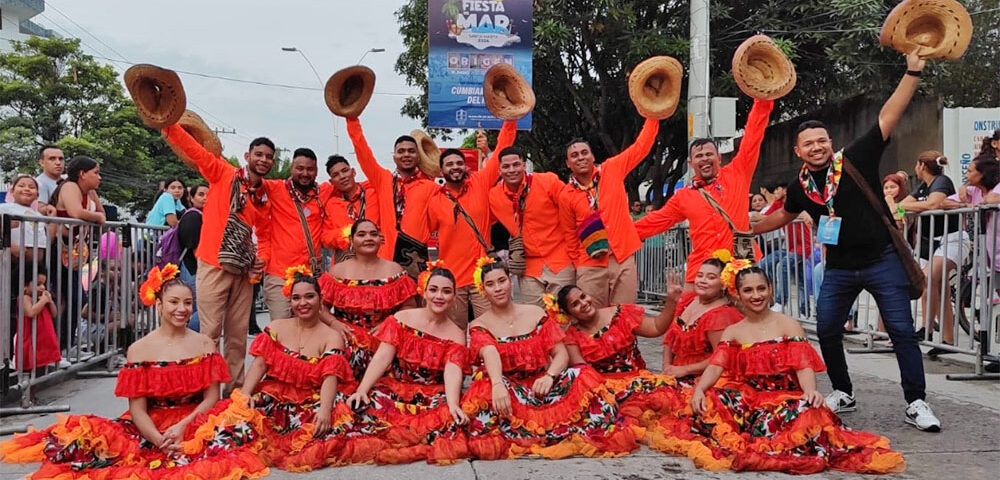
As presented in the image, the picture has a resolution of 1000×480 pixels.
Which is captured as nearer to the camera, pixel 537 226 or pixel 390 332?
pixel 390 332

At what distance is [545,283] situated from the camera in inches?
197

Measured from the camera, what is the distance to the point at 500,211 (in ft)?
16.8

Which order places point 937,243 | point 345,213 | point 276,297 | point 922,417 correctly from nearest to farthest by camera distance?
1. point 922,417
2. point 276,297
3. point 345,213
4. point 937,243

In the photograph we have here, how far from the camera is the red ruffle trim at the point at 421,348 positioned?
4.11 metres

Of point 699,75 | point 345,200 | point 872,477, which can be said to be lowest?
point 872,477

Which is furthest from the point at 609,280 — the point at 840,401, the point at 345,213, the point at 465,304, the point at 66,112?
the point at 66,112

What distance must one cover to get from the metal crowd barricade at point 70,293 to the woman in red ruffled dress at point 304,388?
6.00ft

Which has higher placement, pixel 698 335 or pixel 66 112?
pixel 66 112

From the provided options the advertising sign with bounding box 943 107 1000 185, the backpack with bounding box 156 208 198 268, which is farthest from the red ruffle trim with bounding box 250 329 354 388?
the advertising sign with bounding box 943 107 1000 185

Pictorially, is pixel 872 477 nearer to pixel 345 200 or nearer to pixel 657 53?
pixel 345 200

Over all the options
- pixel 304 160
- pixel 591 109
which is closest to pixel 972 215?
pixel 304 160

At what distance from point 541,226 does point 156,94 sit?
2545mm

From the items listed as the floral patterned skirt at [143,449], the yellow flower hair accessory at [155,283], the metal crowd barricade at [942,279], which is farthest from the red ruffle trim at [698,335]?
the yellow flower hair accessory at [155,283]

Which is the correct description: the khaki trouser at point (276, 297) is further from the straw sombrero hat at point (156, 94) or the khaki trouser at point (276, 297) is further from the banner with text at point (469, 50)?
the banner with text at point (469, 50)
